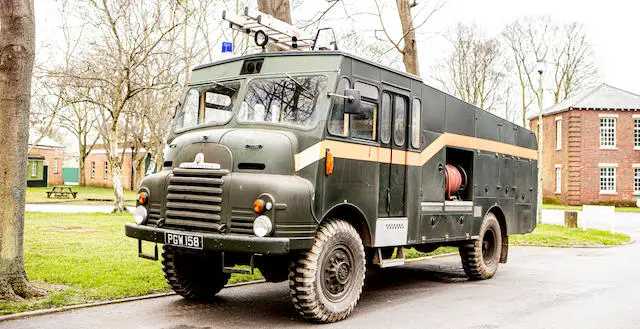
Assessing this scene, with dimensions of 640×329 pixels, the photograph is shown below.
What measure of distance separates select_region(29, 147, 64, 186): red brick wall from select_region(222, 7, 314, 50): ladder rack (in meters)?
55.7

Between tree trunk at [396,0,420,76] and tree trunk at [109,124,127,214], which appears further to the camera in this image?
tree trunk at [109,124,127,214]

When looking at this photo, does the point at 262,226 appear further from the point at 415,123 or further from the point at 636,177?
the point at 636,177

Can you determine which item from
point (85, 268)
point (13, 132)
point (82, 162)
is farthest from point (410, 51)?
point (82, 162)

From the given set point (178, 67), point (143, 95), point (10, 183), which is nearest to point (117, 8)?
point (178, 67)

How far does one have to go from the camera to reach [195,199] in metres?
7.04

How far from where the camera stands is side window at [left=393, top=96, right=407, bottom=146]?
337 inches

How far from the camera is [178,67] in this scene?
2847 centimetres

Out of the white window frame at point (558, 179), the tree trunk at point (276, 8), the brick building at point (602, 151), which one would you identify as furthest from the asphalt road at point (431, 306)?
the white window frame at point (558, 179)

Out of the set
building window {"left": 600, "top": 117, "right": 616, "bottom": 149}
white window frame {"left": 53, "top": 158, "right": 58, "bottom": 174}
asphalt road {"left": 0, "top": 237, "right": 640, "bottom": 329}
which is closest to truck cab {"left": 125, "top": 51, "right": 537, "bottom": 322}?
asphalt road {"left": 0, "top": 237, "right": 640, "bottom": 329}

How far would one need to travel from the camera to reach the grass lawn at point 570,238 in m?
18.4

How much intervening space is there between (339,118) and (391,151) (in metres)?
1.27

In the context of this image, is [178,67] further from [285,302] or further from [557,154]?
[557,154]

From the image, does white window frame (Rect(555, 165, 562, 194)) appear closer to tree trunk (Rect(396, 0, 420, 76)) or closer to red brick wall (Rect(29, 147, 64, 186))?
tree trunk (Rect(396, 0, 420, 76))

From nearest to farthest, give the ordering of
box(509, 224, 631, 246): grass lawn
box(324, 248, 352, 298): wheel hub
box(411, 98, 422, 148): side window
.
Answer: box(324, 248, 352, 298): wheel hub < box(411, 98, 422, 148): side window < box(509, 224, 631, 246): grass lawn
